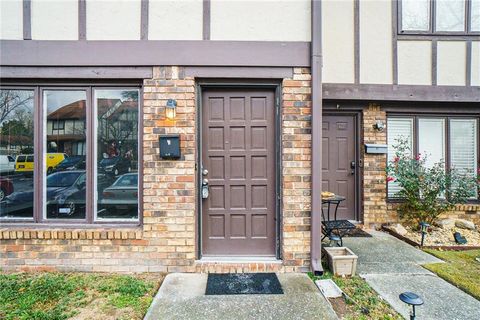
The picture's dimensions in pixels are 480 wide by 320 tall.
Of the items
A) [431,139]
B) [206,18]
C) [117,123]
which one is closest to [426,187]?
[431,139]

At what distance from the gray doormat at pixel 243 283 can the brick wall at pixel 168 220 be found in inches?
3.9

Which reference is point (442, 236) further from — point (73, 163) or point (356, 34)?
point (73, 163)

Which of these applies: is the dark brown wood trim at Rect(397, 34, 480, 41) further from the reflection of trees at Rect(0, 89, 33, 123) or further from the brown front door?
the reflection of trees at Rect(0, 89, 33, 123)

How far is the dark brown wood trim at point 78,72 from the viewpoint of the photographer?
3.34m

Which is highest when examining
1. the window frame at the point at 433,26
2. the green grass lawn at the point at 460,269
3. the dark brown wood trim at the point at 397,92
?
the window frame at the point at 433,26

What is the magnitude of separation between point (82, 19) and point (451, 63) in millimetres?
6253

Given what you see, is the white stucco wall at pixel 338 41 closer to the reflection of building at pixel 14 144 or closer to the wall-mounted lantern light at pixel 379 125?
the wall-mounted lantern light at pixel 379 125

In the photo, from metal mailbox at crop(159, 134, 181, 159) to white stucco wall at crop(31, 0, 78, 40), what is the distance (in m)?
1.74

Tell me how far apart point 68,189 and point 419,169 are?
571 cm

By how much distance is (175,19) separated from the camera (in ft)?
10.9

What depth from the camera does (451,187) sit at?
198 inches

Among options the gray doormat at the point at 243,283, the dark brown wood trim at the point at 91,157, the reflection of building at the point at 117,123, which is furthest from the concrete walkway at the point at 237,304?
the reflection of building at the point at 117,123

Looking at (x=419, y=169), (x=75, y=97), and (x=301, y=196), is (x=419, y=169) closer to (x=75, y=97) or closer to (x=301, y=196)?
(x=301, y=196)

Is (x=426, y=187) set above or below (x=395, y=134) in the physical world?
below
